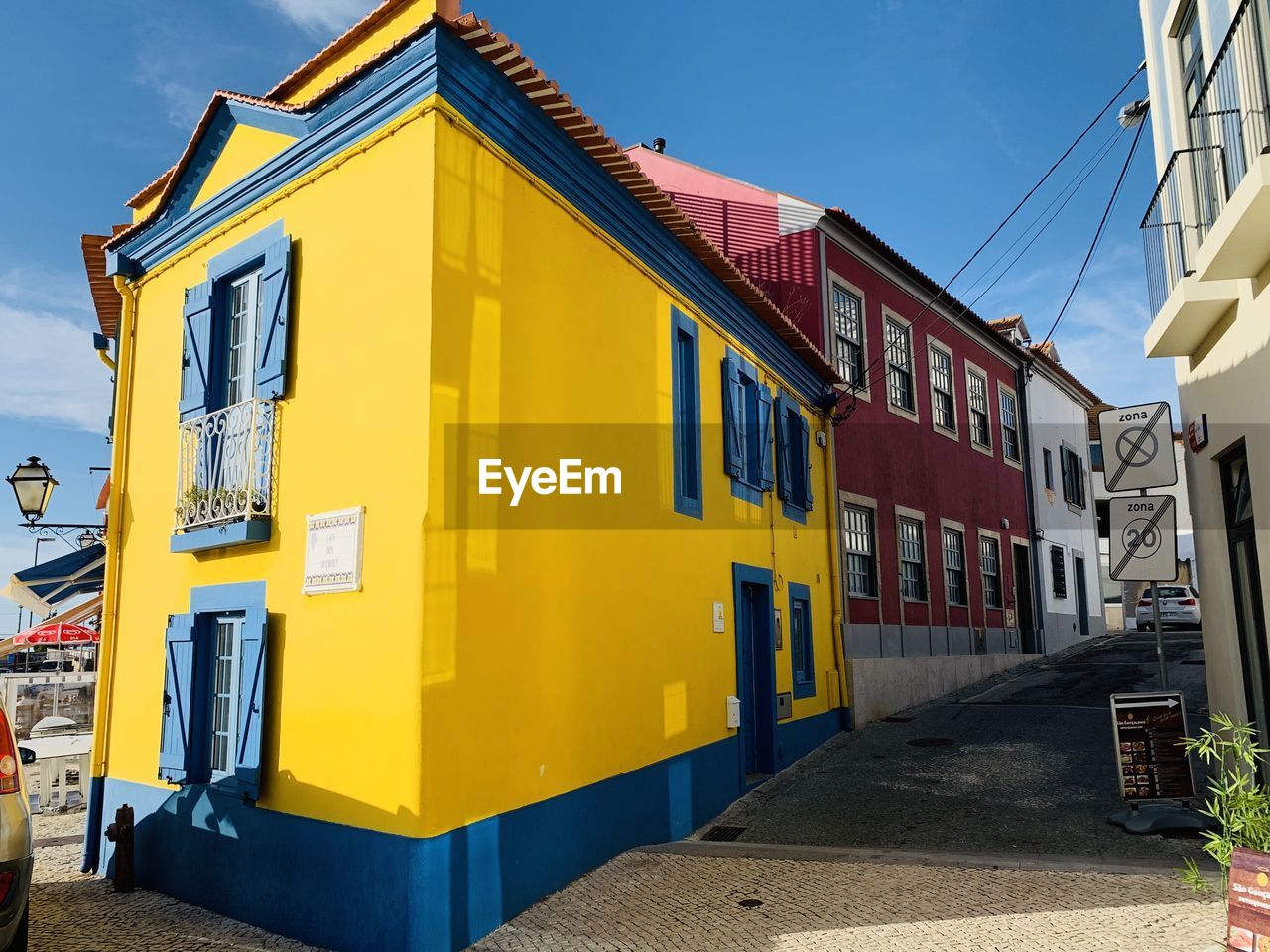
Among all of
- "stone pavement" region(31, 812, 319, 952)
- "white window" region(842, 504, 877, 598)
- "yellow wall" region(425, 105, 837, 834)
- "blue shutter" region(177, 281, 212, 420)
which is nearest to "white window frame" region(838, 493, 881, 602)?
"white window" region(842, 504, 877, 598)

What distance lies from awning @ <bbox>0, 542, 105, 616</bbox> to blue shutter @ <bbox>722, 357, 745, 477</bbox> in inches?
244

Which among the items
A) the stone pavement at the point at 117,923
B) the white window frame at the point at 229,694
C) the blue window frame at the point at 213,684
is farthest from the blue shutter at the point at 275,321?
the stone pavement at the point at 117,923

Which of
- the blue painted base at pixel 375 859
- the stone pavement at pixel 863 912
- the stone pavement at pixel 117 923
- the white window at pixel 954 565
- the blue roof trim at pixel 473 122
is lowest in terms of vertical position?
the stone pavement at pixel 117 923

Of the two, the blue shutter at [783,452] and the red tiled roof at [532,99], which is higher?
the red tiled roof at [532,99]

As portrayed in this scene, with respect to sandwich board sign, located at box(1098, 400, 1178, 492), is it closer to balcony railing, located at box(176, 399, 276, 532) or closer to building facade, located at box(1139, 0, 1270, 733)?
building facade, located at box(1139, 0, 1270, 733)

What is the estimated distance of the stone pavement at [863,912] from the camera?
514 cm

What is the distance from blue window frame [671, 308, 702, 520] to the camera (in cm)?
884

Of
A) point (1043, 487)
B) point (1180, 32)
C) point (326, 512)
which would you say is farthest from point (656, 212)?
point (1043, 487)

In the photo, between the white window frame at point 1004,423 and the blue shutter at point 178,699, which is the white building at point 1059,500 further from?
the blue shutter at point 178,699

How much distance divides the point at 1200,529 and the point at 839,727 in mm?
5850

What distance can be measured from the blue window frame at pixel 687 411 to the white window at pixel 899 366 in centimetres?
721

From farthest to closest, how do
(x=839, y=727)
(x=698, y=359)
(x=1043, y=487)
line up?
(x=1043, y=487) → (x=839, y=727) → (x=698, y=359)

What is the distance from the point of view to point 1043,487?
22.2m

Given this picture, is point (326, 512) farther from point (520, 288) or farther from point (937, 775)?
point (937, 775)
